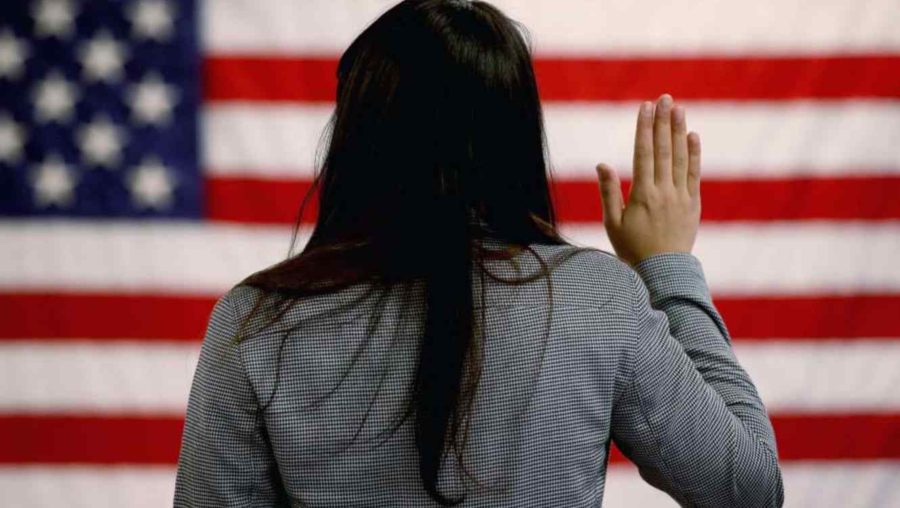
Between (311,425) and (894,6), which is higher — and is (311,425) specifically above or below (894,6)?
below

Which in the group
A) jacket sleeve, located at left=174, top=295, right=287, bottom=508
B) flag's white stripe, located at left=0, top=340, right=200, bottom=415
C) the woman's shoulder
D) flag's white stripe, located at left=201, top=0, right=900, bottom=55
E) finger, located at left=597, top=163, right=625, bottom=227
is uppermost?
flag's white stripe, located at left=201, top=0, right=900, bottom=55

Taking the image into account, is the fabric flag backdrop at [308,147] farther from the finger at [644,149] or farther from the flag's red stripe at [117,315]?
the finger at [644,149]

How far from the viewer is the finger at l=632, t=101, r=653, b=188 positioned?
2.55 ft

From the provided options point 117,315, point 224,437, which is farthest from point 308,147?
point 224,437

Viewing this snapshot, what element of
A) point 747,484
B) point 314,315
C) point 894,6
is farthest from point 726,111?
point 314,315

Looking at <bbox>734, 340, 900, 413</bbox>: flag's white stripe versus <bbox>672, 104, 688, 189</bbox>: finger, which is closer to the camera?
<bbox>672, 104, 688, 189</bbox>: finger

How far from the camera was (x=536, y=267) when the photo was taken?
650mm

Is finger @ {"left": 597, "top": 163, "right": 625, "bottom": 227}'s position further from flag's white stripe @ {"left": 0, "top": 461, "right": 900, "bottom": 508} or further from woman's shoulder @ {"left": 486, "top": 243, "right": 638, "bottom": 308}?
flag's white stripe @ {"left": 0, "top": 461, "right": 900, "bottom": 508}

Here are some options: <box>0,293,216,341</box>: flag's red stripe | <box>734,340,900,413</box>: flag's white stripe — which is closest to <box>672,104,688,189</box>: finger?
<box>734,340,900,413</box>: flag's white stripe

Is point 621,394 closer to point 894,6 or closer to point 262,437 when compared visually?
point 262,437

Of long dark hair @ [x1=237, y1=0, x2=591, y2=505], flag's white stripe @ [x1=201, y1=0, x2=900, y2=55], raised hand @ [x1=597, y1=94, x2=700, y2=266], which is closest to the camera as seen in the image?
long dark hair @ [x1=237, y1=0, x2=591, y2=505]

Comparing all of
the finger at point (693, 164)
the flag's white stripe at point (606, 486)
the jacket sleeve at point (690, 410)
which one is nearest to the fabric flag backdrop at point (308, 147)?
the flag's white stripe at point (606, 486)

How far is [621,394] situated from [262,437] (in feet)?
0.80

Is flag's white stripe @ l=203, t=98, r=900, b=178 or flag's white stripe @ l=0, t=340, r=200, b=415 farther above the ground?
flag's white stripe @ l=203, t=98, r=900, b=178
